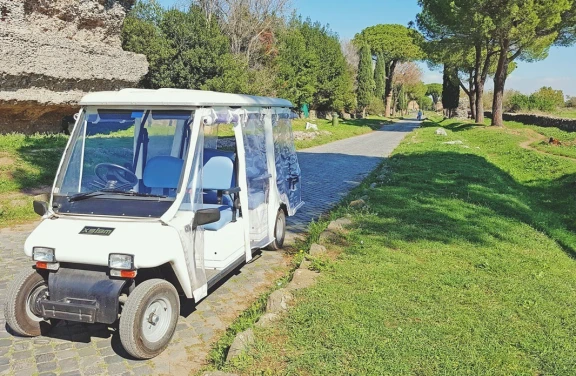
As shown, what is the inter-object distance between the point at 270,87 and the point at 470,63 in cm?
2318

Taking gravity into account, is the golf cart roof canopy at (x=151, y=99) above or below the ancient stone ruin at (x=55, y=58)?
below

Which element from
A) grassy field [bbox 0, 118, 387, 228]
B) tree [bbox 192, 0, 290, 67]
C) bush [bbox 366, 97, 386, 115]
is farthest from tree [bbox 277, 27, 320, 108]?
bush [bbox 366, 97, 386, 115]

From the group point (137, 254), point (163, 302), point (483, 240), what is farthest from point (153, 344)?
point (483, 240)

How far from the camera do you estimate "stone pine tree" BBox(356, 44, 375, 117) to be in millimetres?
56469

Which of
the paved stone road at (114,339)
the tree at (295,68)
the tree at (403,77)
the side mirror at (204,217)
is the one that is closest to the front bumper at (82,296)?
the paved stone road at (114,339)

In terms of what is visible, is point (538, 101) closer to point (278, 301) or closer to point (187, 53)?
point (187, 53)

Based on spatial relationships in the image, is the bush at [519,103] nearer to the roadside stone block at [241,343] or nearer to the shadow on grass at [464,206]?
the shadow on grass at [464,206]

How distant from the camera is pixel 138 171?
4.77 m

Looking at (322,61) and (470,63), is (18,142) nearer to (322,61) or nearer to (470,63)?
(322,61)

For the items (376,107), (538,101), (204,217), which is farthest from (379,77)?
(204,217)

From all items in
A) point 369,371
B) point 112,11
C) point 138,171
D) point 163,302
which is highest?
point 112,11

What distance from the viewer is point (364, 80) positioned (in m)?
56.5

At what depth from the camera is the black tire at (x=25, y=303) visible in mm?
3875

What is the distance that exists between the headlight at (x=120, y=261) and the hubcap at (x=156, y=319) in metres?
0.41
